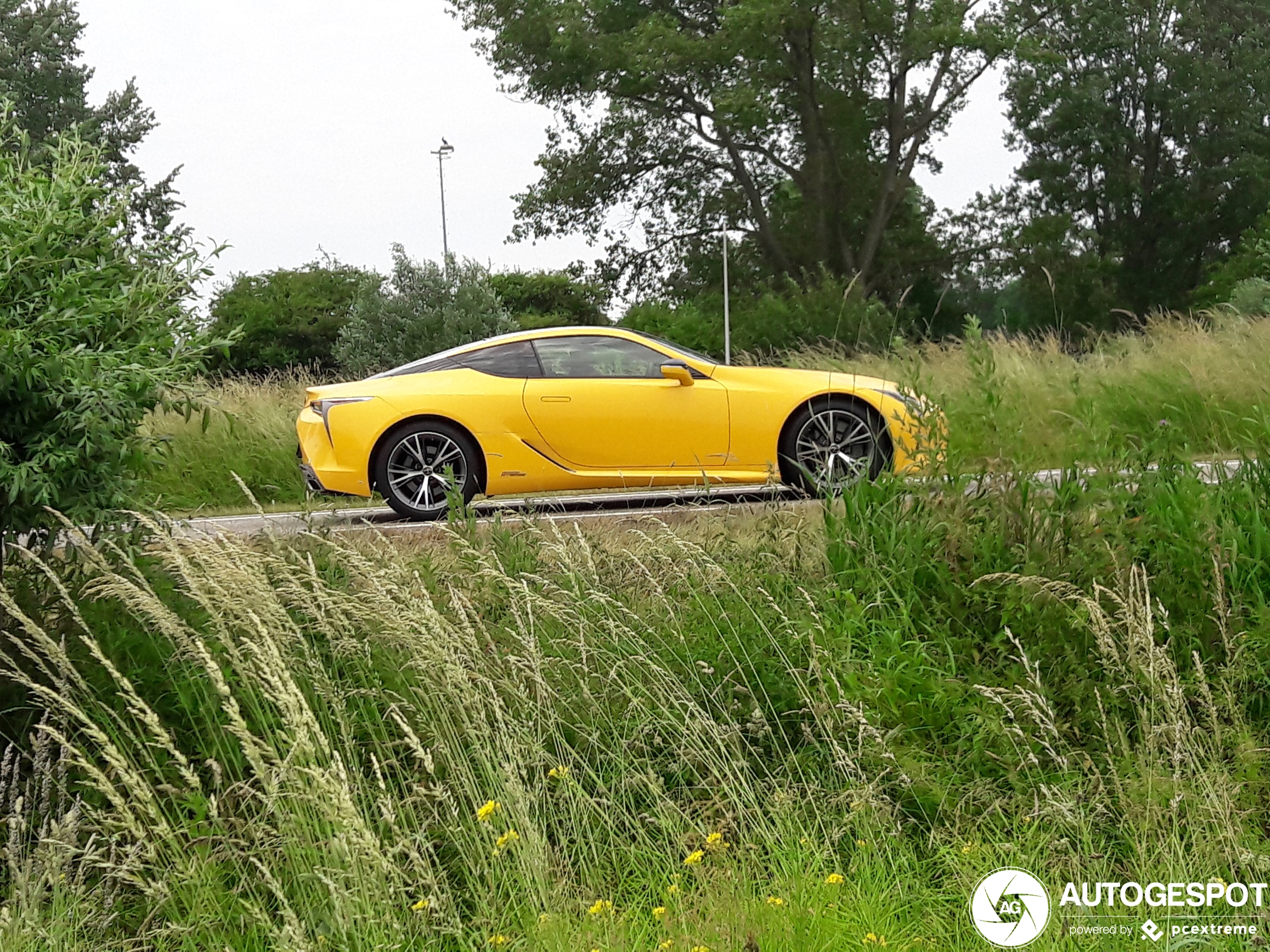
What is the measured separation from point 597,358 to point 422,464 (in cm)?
145

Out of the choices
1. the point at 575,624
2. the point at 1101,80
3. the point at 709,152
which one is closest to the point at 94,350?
the point at 575,624

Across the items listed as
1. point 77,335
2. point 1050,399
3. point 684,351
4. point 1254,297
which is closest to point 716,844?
point 77,335

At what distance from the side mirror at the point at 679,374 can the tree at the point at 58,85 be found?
107ft

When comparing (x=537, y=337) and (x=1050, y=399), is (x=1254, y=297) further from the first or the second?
(x=537, y=337)

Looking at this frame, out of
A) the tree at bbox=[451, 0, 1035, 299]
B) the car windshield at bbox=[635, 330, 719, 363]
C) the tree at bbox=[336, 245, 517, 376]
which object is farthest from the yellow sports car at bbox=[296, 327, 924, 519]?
the tree at bbox=[451, 0, 1035, 299]

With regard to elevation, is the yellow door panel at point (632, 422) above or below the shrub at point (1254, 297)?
below

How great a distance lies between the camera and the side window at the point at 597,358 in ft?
28.5

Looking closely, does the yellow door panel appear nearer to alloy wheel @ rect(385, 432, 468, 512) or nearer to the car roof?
the car roof

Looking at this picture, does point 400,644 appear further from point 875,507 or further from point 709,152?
point 709,152

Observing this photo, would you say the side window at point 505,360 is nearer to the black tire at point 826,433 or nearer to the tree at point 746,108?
the black tire at point 826,433

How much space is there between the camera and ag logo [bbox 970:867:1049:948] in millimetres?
3271

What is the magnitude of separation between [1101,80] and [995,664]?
154 ft

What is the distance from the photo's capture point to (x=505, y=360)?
873 centimetres

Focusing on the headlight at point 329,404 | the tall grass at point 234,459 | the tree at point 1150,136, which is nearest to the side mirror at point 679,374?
the headlight at point 329,404
